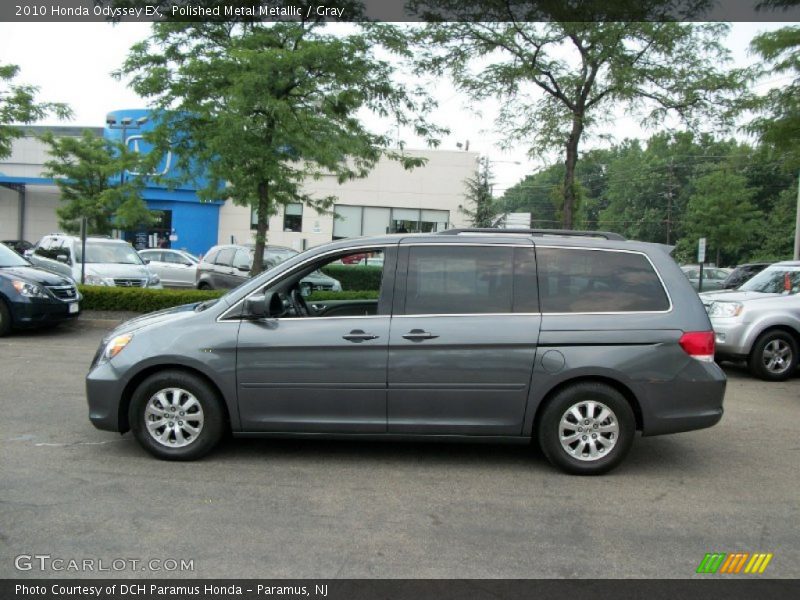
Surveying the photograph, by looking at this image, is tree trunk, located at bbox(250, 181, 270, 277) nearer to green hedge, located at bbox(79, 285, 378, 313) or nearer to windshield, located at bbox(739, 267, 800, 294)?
green hedge, located at bbox(79, 285, 378, 313)

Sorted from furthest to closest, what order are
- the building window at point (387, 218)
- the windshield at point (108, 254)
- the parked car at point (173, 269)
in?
the building window at point (387, 218) < the parked car at point (173, 269) < the windshield at point (108, 254)

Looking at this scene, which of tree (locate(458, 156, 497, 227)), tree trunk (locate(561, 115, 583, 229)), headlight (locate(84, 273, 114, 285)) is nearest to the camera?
tree trunk (locate(561, 115, 583, 229))

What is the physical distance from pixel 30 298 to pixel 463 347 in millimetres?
9160

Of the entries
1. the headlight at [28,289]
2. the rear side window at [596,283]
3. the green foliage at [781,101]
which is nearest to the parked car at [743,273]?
the green foliage at [781,101]

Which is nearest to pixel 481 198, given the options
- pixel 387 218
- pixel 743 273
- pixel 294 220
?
pixel 387 218

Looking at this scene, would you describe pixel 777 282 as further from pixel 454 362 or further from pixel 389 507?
pixel 389 507

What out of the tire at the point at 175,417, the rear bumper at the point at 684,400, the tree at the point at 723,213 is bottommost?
the tire at the point at 175,417

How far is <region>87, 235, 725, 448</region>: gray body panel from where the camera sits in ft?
16.6

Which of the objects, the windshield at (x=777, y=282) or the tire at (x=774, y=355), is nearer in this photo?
the tire at (x=774, y=355)

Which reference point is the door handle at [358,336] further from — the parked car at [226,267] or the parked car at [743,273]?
the parked car at [743,273]

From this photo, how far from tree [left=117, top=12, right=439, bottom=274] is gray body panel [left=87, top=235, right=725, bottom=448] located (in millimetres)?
8230

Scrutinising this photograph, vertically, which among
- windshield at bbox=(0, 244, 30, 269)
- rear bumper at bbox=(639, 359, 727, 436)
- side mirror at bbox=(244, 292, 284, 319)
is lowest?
rear bumper at bbox=(639, 359, 727, 436)

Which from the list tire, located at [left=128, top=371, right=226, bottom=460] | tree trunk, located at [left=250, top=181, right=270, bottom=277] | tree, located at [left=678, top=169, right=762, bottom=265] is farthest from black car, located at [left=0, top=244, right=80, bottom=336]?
tree, located at [left=678, top=169, right=762, bottom=265]

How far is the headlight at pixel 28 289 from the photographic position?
1123cm
